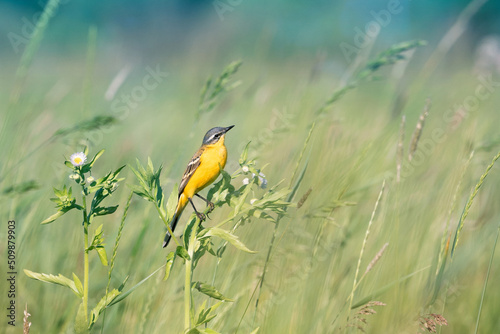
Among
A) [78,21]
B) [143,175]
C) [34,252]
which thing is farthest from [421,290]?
[78,21]

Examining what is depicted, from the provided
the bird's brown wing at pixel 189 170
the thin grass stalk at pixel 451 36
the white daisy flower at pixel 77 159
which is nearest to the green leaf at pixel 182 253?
the white daisy flower at pixel 77 159

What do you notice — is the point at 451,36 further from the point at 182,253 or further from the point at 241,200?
the point at 182,253

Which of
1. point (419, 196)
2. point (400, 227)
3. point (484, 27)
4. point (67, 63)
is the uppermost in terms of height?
point (484, 27)

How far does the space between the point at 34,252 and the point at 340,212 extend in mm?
1239

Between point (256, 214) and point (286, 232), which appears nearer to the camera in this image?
point (256, 214)

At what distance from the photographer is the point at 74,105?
4.76 meters

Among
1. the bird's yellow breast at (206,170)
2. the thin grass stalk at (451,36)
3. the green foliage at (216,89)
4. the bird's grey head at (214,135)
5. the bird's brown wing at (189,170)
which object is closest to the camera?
the bird's yellow breast at (206,170)

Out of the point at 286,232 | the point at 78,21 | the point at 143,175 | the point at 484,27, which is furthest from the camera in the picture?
the point at 484,27

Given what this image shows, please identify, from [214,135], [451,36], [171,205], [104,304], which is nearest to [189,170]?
[214,135]

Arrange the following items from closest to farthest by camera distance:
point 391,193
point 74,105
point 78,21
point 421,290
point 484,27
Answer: point 421,290, point 391,193, point 74,105, point 78,21, point 484,27

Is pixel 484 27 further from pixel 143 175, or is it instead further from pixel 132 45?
pixel 143 175

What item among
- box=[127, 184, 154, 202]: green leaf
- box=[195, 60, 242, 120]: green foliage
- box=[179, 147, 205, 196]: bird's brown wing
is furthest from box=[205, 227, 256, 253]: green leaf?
box=[195, 60, 242, 120]: green foliage

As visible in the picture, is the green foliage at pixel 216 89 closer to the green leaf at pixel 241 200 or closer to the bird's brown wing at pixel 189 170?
the bird's brown wing at pixel 189 170

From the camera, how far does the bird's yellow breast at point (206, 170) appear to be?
176cm
